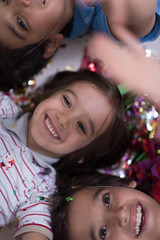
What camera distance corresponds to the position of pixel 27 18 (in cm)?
99

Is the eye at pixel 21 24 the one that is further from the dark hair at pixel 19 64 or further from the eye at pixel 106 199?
the eye at pixel 106 199

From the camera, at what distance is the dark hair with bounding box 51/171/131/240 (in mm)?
980

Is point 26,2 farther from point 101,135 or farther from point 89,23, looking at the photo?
point 101,135

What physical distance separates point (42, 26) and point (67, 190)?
603 mm

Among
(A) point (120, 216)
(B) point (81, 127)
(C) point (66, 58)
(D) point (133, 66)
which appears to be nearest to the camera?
(D) point (133, 66)

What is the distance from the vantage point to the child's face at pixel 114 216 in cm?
92

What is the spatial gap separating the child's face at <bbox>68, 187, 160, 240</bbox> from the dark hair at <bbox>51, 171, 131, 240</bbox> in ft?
0.09

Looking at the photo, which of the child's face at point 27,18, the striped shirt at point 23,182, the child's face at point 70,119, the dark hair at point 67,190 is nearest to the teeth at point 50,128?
the child's face at point 70,119

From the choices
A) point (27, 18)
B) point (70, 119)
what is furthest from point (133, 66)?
point (27, 18)

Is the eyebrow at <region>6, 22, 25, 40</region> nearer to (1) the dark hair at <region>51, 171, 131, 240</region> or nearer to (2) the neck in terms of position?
(2) the neck

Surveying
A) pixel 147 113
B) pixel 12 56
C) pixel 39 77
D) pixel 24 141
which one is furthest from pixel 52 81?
pixel 147 113

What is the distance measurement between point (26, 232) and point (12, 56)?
67 centimetres

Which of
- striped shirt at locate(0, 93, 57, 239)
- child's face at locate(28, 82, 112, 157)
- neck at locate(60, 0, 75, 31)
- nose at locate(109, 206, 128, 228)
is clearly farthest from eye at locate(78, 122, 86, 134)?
neck at locate(60, 0, 75, 31)

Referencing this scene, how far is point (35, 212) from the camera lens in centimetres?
100
